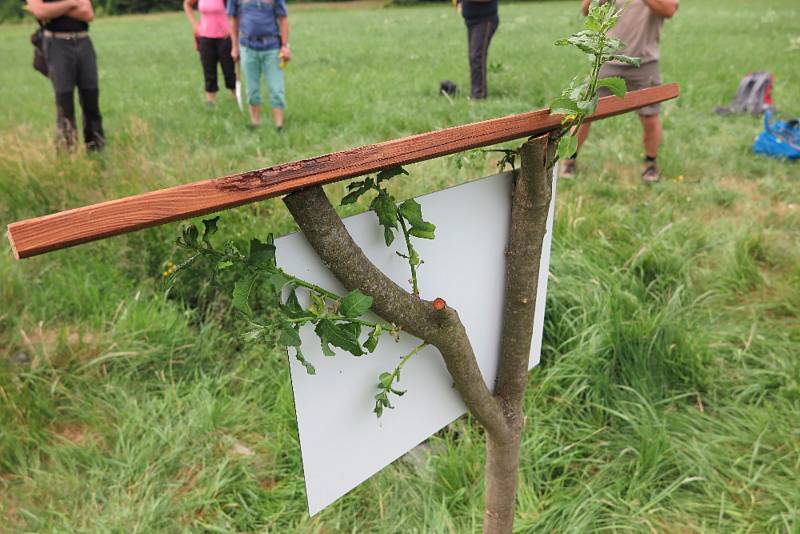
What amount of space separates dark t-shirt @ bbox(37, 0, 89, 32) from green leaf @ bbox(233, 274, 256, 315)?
14.7 feet

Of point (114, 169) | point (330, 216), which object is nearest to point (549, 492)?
point (330, 216)

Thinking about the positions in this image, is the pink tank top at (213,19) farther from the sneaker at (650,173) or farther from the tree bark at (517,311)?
the tree bark at (517,311)

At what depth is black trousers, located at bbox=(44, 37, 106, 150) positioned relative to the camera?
436 cm

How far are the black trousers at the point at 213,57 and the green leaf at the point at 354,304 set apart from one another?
6.06 m

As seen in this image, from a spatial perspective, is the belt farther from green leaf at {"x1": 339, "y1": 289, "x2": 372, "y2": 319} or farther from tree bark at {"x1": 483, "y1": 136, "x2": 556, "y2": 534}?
green leaf at {"x1": 339, "y1": 289, "x2": 372, "y2": 319}

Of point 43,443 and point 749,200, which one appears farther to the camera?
point 749,200

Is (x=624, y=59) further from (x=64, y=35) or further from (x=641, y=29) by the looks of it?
(x=64, y=35)

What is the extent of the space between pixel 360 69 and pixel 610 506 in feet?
25.8

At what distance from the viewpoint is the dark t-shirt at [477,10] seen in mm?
6266

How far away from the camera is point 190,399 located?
2293 mm

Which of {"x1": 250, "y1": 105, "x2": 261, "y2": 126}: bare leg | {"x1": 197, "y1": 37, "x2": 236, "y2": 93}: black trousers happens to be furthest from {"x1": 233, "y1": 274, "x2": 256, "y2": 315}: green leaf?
{"x1": 197, "y1": 37, "x2": 236, "y2": 93}: black trousers

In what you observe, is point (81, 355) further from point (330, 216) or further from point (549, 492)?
point (330, 216)

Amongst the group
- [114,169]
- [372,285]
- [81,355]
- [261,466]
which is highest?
[372,285]

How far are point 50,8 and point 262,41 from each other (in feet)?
5.10
